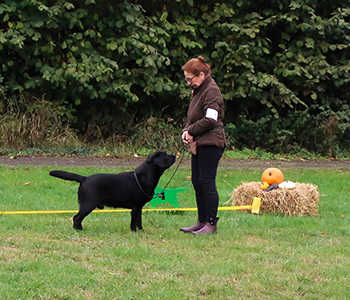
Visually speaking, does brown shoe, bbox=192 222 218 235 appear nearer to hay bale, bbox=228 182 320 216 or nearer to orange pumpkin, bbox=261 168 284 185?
hay bale, bbox=228 182 320 216

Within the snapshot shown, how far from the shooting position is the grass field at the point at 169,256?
4.61 m

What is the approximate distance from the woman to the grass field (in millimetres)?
409

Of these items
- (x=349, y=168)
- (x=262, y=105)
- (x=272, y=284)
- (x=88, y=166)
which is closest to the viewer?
(x=272, y=284)

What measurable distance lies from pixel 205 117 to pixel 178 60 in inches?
312

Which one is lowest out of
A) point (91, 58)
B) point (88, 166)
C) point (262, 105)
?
point (88, 166)

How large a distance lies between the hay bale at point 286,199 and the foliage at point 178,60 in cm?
559

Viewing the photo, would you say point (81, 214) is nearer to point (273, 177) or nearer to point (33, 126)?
point (273, 177)

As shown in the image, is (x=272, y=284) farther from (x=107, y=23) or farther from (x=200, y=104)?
(x=107, y=23)

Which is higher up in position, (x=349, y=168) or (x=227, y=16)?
(x=227, y=16)

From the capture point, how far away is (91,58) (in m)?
13.3

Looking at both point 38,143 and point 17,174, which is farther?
point 38,143

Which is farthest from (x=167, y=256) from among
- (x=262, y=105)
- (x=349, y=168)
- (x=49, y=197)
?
(x=262, y=105)

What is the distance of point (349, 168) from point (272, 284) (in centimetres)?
827

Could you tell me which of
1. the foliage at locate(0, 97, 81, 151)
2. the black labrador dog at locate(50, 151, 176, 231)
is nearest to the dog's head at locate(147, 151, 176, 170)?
the black labrador dog at locate(50, 151, 176, 231)
